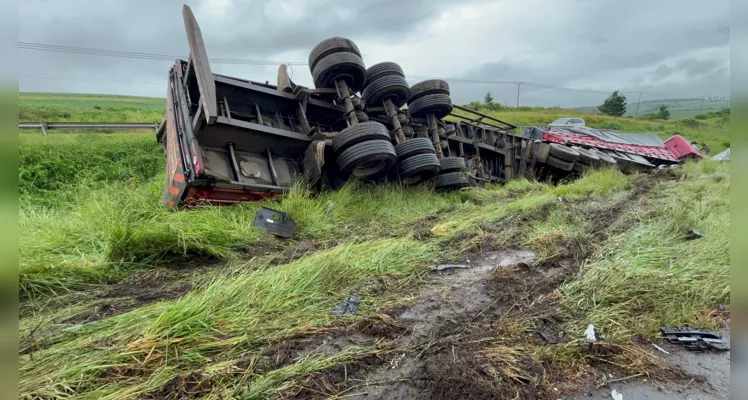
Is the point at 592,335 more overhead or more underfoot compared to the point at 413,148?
more underfoot

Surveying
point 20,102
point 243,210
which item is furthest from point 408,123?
point 20,102

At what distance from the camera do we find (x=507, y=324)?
2125 millimetres

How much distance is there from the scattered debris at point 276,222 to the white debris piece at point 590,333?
297 cm

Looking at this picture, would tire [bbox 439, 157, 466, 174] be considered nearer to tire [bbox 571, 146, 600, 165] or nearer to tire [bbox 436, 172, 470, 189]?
tire [bbox 436, 172, 470, 189]

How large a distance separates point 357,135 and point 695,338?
14.6 ft

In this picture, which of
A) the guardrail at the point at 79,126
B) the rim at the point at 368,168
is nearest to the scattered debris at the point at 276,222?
the rim at the point at 368,168

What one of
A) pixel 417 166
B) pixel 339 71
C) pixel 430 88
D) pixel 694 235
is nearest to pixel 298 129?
pixel 339 71

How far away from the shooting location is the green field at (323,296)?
1678mm

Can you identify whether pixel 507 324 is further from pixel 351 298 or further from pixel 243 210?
pixel 243 210

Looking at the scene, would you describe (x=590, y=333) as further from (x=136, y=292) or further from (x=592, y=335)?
(x=136, y=292)

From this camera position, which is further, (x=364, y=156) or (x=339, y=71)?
(x=339, y=71)

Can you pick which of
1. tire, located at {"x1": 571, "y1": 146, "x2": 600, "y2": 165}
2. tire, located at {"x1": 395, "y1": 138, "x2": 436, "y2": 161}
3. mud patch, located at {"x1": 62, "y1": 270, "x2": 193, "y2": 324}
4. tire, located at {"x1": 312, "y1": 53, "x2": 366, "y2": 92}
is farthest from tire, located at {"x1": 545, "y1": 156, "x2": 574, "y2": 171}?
mud patch, located at {"x1": 62, "y1": 270, "x2": 193, "y2": 324}

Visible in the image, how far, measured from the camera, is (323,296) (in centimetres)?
249

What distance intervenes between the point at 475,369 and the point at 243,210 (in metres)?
3.78
